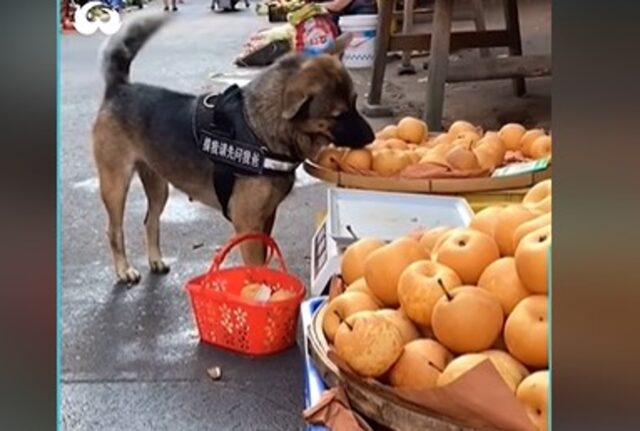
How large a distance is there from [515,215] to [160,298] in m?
2.31

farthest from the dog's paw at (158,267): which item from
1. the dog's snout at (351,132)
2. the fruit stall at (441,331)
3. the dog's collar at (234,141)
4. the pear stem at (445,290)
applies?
the pear stem at (445,290)

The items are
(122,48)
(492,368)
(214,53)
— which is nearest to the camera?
(492,368)

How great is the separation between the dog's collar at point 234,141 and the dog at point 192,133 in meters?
0.01

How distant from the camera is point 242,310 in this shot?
3486mm

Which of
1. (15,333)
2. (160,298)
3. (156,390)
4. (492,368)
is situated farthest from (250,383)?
→ (15,333)

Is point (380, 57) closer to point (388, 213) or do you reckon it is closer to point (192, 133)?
point (192, 133)

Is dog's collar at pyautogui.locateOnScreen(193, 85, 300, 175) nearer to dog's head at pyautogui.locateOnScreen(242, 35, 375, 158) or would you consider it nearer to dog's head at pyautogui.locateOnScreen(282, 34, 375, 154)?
dog's head at pyautogui.locateOnScreen(242, 35, 375, 158)

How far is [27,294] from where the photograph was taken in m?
0.79

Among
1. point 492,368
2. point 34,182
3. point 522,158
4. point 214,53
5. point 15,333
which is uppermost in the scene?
point 34,182

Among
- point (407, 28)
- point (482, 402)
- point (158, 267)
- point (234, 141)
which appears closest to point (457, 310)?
point (482, 402)

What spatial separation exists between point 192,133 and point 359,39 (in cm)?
547

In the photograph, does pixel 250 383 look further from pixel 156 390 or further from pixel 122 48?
pixel 122 48

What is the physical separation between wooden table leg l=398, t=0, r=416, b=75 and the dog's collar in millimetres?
4831

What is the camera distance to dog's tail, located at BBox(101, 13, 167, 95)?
4.16 meters
